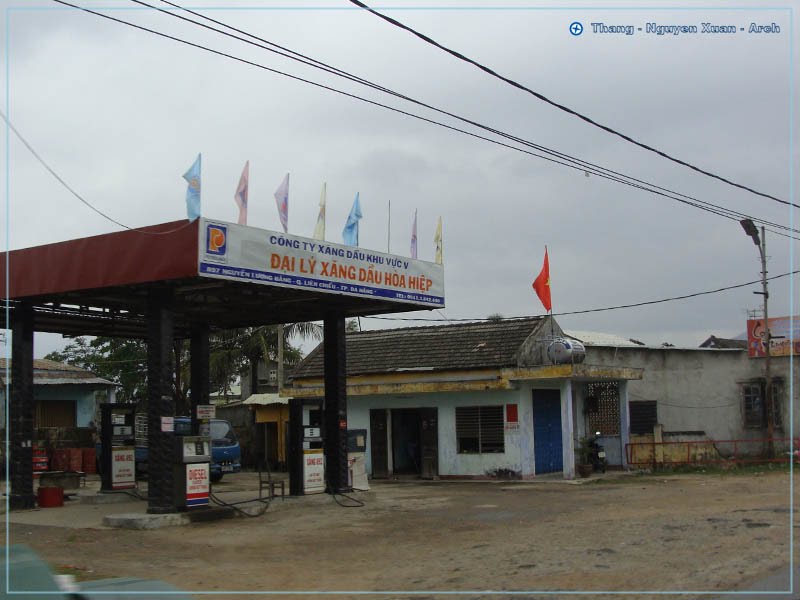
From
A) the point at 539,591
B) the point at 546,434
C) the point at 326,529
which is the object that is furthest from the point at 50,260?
the point at 546,434

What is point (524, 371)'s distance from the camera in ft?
86.1

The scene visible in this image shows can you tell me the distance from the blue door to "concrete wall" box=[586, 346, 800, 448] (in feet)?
23.8

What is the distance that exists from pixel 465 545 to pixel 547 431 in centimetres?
1493

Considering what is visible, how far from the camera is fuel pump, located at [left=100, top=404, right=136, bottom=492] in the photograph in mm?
21984

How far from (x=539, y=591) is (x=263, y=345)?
1380 inches

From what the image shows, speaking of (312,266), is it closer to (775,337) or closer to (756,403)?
(756,403)

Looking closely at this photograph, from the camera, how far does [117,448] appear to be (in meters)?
22.2

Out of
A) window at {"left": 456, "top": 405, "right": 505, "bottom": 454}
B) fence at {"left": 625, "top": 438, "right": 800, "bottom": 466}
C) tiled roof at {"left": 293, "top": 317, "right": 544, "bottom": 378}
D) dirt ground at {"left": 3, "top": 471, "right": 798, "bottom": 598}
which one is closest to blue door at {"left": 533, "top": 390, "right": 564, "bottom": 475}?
window at {"left": 456, "top": 405, "right": 505, "bottom": 454}

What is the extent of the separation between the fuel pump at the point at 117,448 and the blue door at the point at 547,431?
11.5 meters

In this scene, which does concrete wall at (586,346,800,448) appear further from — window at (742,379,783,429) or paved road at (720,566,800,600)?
paved road at (720,566,800,600)

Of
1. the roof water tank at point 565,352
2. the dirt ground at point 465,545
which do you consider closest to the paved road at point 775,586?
the dirt ground at point 465,545

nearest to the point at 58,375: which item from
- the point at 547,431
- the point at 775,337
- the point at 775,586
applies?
the point at 547,431

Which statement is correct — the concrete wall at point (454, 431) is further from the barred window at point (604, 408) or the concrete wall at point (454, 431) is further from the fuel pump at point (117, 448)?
the fuel pump at point (117, 448)

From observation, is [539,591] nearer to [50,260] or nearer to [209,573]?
[209,573]
